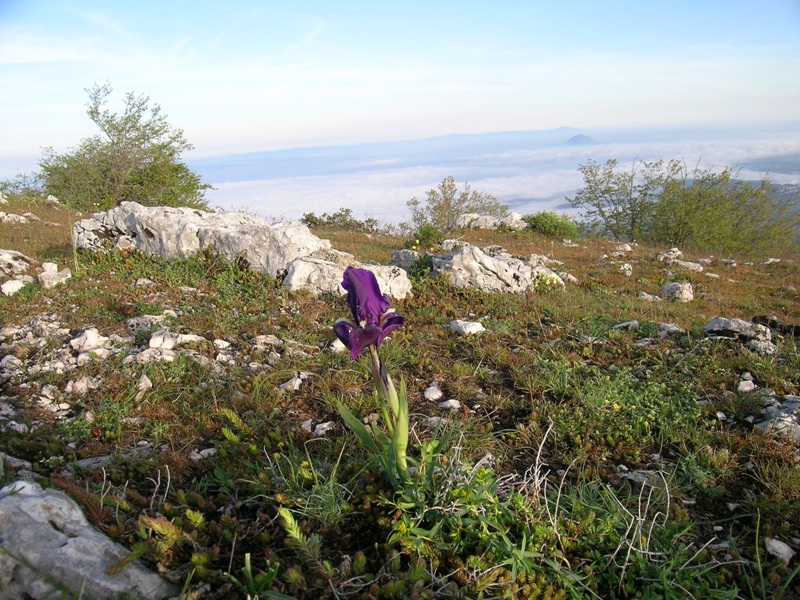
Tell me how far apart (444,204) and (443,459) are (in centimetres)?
3329

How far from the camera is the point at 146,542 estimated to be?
2396 mm

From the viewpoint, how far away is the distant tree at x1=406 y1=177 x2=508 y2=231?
34.9 m

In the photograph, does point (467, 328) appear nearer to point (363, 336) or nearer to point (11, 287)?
point (363, 336)

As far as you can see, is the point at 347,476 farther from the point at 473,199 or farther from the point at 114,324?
the point at 473,199

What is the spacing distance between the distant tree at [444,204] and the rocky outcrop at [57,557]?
104ft

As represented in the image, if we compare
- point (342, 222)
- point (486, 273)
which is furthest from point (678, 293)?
point (342, 222)

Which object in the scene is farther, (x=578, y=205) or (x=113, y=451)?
(x=578, y=205)

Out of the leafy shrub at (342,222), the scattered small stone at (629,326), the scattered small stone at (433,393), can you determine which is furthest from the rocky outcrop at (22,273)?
the leafy shrub at (342,222)

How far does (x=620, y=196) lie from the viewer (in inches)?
1240

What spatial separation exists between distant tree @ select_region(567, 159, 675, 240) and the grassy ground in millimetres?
25751

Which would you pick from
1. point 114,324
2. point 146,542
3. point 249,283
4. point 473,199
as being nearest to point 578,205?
point 473,199

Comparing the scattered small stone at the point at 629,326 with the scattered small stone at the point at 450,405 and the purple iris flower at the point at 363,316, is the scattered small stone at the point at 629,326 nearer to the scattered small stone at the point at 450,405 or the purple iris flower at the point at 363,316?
the scattered small stone at the point at 450,405

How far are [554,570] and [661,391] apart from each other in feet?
9.10

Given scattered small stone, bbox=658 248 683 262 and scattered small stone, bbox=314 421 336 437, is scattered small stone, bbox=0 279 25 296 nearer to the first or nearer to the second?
scattered small stone, bbox=314 421 336 437
